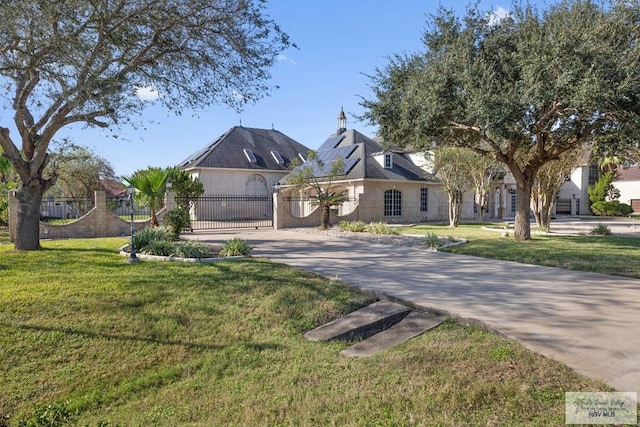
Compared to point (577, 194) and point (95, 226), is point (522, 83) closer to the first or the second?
point (95, 226)

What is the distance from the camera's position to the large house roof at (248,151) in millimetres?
30609

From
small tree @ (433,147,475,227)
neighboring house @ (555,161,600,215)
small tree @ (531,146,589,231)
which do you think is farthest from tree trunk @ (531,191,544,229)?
neighboring house @ (555,161,600,215)

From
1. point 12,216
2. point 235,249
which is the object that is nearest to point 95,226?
point 12,216

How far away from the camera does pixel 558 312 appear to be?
601 centimetres

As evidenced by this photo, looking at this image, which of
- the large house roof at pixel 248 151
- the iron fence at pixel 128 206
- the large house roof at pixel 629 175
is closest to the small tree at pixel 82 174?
the iron fence at pixel 128 206

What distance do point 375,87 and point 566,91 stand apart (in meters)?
6.75

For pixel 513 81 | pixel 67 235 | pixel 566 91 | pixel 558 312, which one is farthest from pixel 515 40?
pixel 67 235

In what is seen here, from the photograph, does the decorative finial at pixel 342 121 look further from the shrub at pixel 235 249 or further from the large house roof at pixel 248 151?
the shrub at pixel 235 249

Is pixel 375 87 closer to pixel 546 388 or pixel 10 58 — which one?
pixel 10 58

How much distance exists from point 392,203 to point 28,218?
2092 cm

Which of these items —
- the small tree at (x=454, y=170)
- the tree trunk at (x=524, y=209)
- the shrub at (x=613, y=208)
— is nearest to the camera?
the tree trunk at (x=524, y=209)

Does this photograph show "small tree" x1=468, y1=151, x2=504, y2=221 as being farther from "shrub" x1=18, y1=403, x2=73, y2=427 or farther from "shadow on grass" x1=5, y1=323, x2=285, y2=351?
"shrub" x1=18, y1=403, x2=73, y2=427

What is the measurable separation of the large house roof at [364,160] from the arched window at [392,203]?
116 cm

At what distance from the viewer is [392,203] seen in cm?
2762
